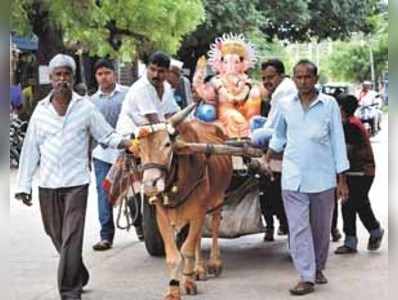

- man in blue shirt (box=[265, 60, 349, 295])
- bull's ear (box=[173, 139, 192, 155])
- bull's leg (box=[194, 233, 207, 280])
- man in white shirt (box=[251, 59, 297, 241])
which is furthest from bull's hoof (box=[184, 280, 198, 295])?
man in white shirt (box=[251, 59, 297, 241])

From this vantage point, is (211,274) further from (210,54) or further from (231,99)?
(210,54)

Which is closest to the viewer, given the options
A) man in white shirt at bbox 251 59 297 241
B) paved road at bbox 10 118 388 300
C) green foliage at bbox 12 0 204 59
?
paved road at bbox 10 118 388 300

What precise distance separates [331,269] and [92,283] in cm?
230

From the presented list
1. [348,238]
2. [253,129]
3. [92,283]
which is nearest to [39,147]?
[92,283]

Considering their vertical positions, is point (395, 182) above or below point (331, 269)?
above

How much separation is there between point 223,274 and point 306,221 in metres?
1.39

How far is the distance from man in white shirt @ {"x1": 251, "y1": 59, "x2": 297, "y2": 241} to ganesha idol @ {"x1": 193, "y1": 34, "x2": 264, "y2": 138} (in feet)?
0.66

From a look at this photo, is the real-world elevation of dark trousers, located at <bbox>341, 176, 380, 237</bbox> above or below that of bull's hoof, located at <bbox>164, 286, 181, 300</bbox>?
above

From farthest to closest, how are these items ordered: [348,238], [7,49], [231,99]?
1. [348,238]
2. [231,99]
3. [7,49]

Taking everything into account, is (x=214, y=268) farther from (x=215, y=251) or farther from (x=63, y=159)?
(x=63, y=159)

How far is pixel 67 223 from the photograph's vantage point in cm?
658

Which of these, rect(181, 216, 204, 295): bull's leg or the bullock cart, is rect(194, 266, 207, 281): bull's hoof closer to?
the bullock cart

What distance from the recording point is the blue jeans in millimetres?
9367

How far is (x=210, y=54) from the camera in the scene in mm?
8875
